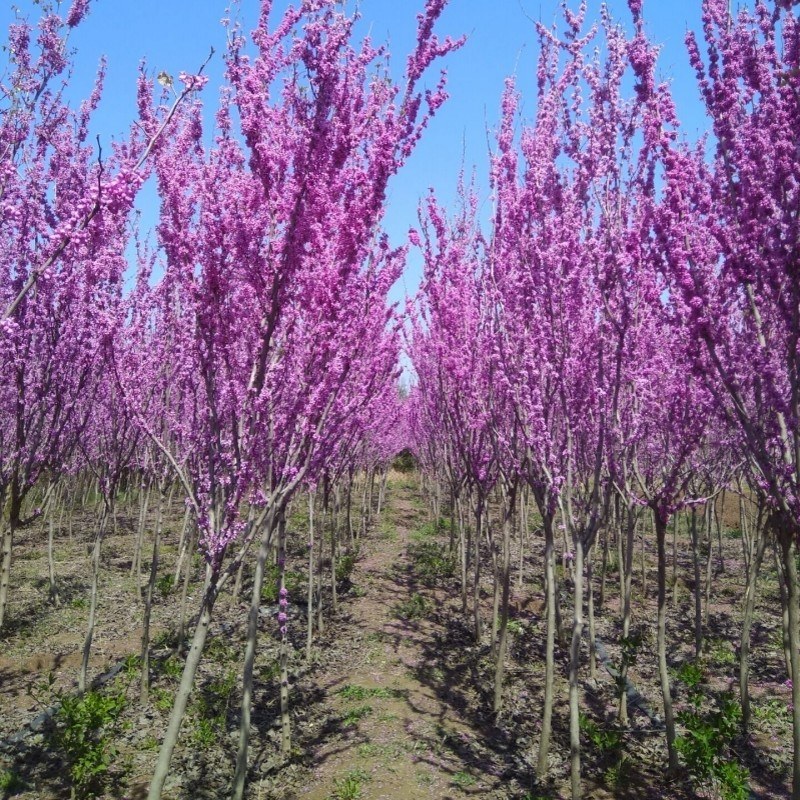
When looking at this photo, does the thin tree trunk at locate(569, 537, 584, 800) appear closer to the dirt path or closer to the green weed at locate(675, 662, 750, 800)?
the dirt path

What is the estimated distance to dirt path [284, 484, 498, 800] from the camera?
6.12 meters

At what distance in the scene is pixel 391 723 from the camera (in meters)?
7.39

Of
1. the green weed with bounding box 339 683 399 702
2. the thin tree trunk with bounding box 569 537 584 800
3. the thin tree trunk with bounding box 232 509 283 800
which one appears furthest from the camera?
the green weed with bounding box 339 683 399 702

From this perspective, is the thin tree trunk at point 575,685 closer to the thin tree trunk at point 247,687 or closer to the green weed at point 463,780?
the green weed at point 463,780

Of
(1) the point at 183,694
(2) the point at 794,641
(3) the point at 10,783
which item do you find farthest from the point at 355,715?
(2) the point at 794,641

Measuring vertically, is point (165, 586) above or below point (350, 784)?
above

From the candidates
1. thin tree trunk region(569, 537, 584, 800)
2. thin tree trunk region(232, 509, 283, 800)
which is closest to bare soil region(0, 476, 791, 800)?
thin tree trunk region(569, 537, 584, 800)

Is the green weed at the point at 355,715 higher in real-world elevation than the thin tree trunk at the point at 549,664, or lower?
lower

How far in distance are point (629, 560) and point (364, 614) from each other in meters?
5.40

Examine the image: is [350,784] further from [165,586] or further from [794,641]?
[165,586]

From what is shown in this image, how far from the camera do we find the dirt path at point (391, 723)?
6117 millimetres

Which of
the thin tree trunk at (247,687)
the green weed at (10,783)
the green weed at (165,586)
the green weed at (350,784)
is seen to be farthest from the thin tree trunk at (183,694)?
the green weed at (165,586)

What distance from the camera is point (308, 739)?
23.8 ft

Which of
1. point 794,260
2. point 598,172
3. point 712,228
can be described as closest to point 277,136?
point 598,172
